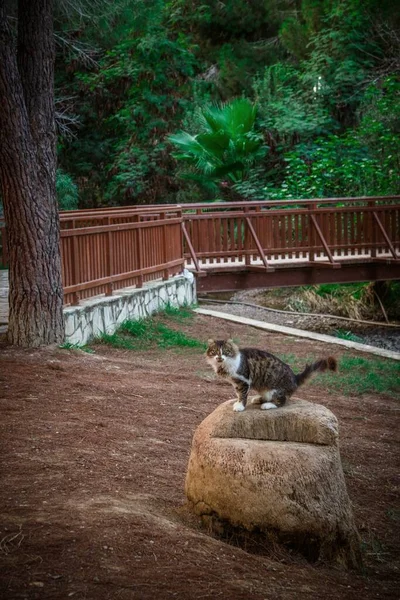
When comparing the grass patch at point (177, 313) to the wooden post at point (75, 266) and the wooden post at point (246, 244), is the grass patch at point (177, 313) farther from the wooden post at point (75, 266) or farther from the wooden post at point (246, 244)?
the wooden post at point (75, 266)

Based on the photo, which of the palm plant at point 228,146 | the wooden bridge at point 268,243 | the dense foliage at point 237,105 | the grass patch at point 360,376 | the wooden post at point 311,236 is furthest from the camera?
the palm plant at point 228,146

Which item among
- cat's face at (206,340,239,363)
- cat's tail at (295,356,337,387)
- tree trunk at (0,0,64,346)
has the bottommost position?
cat's tail at (295,356,337,387)

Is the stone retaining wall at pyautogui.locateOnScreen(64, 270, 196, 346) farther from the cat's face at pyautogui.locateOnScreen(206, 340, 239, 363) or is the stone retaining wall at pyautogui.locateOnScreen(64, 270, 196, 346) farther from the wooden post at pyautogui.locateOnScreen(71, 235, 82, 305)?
the cat's face at pyautogui.locateOnScreen(206, 340, 239, 363)

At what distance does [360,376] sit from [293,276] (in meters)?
7.60

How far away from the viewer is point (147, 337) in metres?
14.3

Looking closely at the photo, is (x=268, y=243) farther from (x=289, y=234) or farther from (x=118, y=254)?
(x=118, y=254)

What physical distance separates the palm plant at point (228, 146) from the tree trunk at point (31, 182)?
18.0m

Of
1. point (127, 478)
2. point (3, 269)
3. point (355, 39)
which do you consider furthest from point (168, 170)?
point (127, 478)

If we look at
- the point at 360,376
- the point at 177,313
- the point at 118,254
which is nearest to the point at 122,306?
the point at 118,254

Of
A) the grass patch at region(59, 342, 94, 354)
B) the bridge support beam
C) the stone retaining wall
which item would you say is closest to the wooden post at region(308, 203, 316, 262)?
the bridge support beam

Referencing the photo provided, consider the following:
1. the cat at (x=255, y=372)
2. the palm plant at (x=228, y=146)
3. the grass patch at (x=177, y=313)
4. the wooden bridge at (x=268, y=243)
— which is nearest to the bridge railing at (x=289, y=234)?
the wooden bridge at (x=268, y=243)

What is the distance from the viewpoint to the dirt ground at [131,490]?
16.2 feet

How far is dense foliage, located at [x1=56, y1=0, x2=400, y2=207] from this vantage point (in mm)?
27703

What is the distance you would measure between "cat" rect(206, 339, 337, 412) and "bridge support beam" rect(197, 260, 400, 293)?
40.8ft
